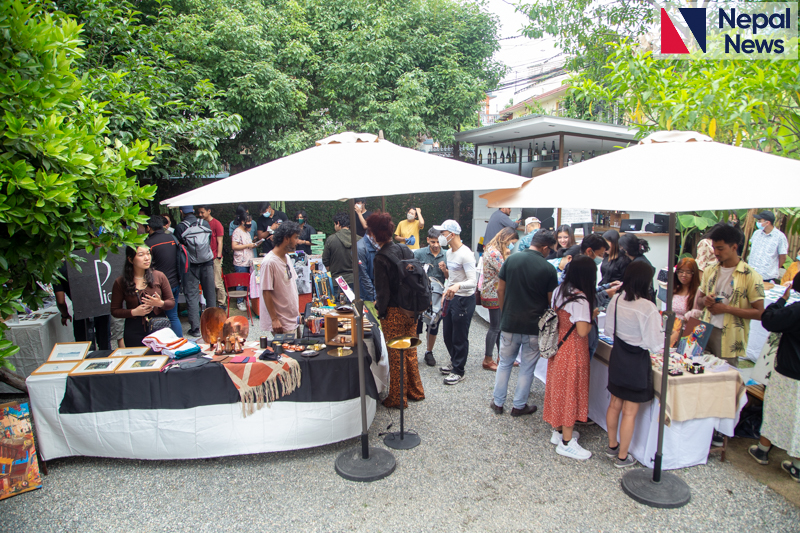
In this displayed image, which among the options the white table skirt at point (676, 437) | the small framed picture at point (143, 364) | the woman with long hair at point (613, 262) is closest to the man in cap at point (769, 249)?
the woman with long hair at point (613, 262)

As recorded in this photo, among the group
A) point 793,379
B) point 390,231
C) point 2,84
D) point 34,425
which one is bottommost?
point 34,425

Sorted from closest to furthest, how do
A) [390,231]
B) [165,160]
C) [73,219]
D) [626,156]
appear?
[73,219], [626,156], [390,231], [165,160]

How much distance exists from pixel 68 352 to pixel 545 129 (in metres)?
8.66

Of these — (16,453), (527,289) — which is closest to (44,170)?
(16,453)

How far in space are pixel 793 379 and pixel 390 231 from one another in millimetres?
3254

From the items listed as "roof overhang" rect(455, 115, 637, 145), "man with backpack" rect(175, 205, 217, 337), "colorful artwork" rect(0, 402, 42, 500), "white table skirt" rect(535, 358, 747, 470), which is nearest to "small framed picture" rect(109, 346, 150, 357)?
"colorful artwork" rect(0, 402, 42, 500)

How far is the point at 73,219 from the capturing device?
8.53 ft

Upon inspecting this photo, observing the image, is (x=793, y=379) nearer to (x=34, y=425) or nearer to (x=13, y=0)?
(x=13, y=0)

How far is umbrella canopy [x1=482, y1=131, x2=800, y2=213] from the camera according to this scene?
238 cm

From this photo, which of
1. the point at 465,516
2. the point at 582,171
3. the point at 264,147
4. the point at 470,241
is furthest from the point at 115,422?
the point at 470,241

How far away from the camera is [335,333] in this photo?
3.90 meters

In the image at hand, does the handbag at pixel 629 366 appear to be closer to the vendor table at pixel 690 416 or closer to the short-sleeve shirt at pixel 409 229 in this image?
the vendor table at pixel 690 416

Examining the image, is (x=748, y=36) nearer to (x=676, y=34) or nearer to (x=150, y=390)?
(x=676, y=34)

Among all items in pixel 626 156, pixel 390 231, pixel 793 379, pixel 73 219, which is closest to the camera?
pixel 73 219
